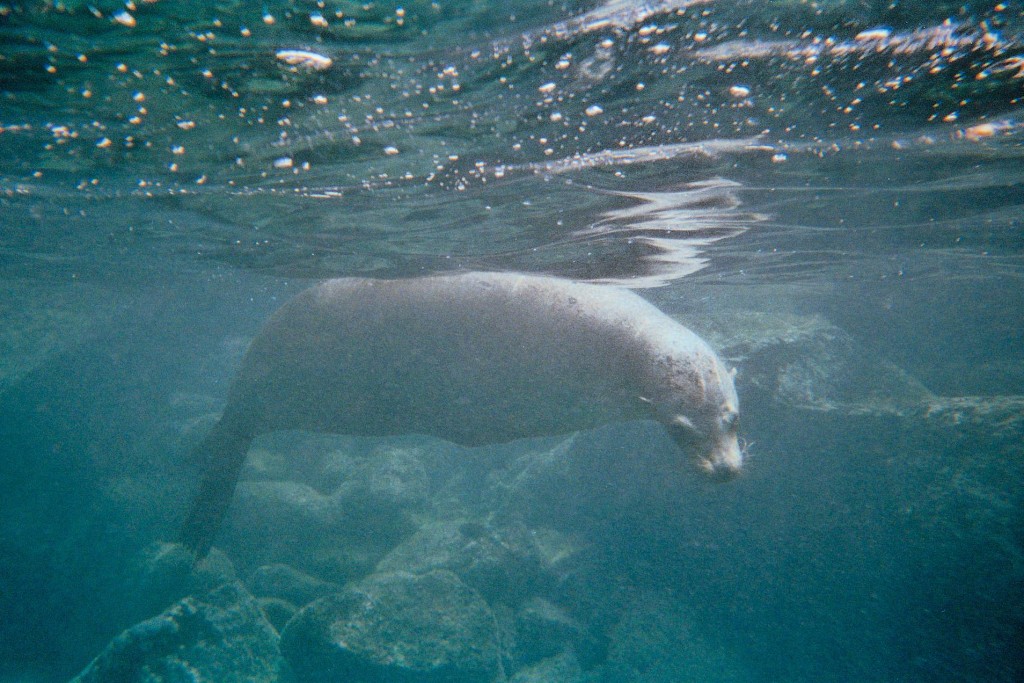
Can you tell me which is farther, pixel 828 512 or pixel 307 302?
pixel 828 512

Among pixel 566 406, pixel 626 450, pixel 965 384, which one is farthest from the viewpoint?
pixel 965 384

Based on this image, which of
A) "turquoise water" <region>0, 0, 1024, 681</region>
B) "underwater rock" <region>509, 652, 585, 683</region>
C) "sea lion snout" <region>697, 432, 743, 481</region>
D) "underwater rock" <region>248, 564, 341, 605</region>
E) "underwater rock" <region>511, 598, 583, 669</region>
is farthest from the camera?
"underwater rock" <region>248, 564, 341, 605</region>

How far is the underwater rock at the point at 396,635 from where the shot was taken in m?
7.87

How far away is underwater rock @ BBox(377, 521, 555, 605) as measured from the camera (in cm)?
1129

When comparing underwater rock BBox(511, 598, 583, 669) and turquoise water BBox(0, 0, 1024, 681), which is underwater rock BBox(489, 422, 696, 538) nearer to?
turquoise water BBox(0, 0, 1024, 681)

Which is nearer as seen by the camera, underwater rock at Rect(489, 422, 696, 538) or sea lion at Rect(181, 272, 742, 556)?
sea lion at Rect(181, 272, 742, 556)

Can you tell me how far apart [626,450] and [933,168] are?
8.68 m

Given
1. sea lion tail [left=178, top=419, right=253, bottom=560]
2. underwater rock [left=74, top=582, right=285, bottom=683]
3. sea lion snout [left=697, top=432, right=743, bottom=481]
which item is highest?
sea lion snout [left=697, top=432, right=743, bottom=481]

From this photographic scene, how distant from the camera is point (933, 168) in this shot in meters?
7.95

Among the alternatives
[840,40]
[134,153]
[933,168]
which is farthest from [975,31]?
[134,153]

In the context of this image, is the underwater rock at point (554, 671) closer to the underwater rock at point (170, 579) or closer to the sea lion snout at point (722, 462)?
the underwater rock at point (170, 579)

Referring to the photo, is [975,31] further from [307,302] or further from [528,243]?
[307,302]

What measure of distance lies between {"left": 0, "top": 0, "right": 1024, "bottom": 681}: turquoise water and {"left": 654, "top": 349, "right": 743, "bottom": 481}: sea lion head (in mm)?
449

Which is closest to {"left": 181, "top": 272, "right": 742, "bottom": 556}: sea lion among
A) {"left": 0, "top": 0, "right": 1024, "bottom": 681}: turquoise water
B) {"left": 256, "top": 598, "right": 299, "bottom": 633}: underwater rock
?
{"left": 0, "top": 0, "right": 1024, "bottom": 681}: turquoise water
